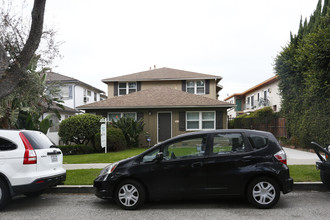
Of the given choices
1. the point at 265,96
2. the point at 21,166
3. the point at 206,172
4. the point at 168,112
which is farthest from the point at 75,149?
the point at 265,96

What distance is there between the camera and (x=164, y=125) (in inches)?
760

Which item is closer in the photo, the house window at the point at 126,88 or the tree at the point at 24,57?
the tree at the point at 24,57

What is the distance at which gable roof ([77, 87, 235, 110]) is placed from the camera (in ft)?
61.5

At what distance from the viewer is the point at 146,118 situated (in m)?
19.3

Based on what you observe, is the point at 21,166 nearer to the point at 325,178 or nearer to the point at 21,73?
the point at 21,73

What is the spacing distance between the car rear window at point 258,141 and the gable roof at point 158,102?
1291cm

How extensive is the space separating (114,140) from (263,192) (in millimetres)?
11335

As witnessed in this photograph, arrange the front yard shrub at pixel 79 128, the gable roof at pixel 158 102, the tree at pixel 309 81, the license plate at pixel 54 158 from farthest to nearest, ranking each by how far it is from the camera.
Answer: the gable roof at pixel 158 102 → the front yard shrub at pixel 79 128 → the tree at pixel 309 81 → the license plate at pixel 54 158

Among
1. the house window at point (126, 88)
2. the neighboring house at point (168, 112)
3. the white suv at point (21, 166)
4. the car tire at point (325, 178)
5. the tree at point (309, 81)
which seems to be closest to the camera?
the white suv at point (21, 166)

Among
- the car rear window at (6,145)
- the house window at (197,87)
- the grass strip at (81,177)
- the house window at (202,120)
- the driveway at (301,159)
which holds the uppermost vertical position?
the house window at (197,87)

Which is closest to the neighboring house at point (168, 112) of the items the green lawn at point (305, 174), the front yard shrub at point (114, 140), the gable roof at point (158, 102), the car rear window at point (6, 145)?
the gable roof at point (158, 102)

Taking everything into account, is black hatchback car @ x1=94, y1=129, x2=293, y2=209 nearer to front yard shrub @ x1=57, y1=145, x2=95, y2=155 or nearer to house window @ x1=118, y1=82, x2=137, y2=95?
front yard shrub @ x1=57, y1=145, x2=95, y2=155

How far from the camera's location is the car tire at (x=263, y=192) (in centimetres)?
538

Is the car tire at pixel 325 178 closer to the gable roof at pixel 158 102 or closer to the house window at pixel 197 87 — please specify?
the gable roof at pixel 158 102
